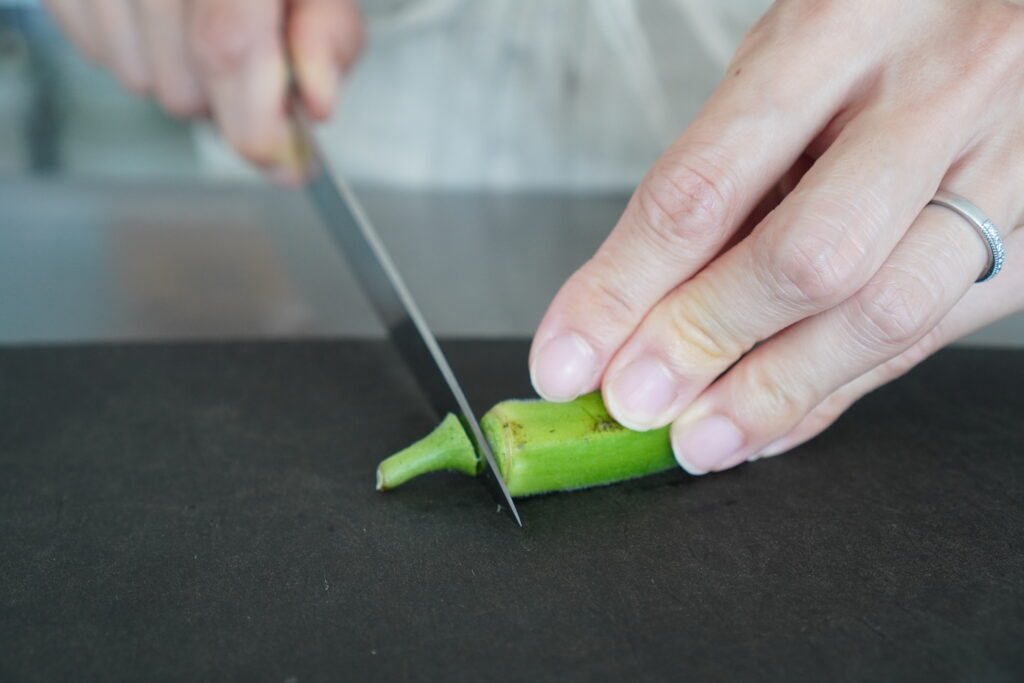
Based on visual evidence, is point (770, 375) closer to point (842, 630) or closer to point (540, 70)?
point (842, 630)

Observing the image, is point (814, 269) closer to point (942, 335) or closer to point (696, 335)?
point (696, 335)

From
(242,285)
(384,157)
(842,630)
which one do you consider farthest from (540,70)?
(842,630)

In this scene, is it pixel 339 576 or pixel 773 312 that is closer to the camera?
pixel 339 576

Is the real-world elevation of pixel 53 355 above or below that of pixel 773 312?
below

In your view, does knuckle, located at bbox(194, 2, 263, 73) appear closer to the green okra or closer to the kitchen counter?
the kitchen counter

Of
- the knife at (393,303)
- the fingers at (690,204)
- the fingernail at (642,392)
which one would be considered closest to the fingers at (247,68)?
the knife at (393,303)

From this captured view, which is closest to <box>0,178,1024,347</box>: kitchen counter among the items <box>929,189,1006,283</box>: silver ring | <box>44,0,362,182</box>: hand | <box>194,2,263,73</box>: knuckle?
<box>44,0,362,182</box>: hand
